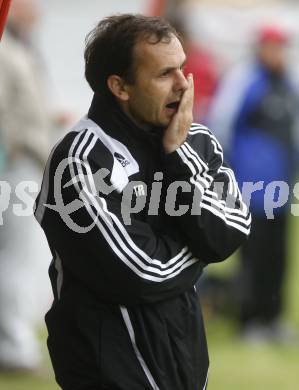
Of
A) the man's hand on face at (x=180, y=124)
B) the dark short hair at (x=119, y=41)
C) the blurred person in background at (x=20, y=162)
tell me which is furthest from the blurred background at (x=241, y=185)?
the man's hand on face at (x=180, y=124)

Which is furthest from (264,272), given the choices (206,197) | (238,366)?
(206,197)

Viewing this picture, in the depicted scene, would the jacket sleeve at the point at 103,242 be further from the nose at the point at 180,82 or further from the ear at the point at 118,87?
the nose at the point at 180,82

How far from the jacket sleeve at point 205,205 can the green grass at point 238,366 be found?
11.3 feet

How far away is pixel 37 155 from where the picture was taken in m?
7.19

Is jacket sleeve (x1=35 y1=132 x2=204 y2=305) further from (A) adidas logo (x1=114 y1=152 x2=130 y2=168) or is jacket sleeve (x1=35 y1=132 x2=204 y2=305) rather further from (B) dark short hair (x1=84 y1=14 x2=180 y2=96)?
(B) dark short hair (x1=84 y1=14 x2=180 y2=96)

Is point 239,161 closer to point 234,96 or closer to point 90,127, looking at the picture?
point 234,96

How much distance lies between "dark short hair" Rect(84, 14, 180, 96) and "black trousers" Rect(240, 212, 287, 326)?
17.1 ft

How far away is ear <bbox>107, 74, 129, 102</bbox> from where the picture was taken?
12.9 ft

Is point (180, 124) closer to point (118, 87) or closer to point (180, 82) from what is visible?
point (180, 82)

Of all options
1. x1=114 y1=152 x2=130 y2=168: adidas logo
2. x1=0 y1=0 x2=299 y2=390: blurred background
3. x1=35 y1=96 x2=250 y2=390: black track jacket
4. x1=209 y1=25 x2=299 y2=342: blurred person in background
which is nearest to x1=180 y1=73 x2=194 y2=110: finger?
x1=35 y1=96 x2=250 y2=390: black track jacket

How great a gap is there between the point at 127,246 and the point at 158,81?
54cm

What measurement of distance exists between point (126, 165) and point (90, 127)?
0.57 feet

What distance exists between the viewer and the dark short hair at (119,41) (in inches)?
153

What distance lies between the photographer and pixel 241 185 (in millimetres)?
8461
